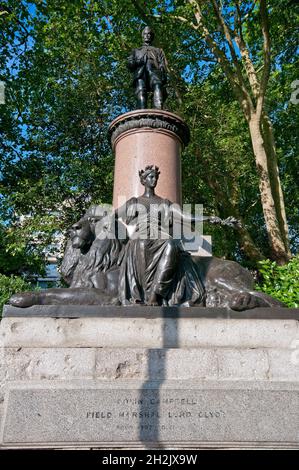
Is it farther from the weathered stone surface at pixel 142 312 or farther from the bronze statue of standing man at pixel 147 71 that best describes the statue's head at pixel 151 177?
the bronze statue of standing man at pixel 147 71

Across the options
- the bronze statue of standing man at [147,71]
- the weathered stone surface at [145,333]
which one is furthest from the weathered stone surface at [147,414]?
the bronze statue of standing man at [147,71]

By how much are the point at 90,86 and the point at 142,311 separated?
49.1ft

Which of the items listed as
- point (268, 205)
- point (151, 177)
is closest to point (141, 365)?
point (151, 177)

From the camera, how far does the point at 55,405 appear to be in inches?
177

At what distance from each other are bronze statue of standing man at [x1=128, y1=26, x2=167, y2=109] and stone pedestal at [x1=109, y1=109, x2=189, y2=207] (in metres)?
1.36

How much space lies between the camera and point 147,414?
4.45m

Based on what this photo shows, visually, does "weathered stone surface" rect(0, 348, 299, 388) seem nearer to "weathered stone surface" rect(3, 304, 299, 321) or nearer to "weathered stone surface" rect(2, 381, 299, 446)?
"weathered stone surface" rect(2, 381, 299, 446)

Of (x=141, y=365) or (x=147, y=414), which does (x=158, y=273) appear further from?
(x=147, y=414)

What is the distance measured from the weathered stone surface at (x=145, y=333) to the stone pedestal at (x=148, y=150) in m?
3.58

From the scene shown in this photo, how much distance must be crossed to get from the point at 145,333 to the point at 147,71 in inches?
276

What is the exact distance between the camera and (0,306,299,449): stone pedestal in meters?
4.39

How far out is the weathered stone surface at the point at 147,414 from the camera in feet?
14.3

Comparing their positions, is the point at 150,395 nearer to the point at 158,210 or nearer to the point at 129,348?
the point at 129,348
